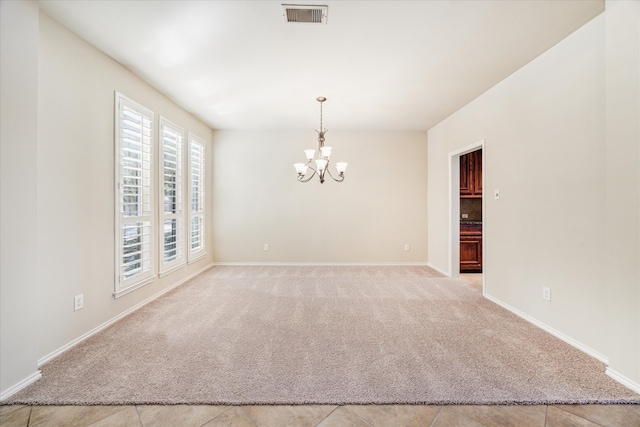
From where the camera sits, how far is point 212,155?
17.9ft

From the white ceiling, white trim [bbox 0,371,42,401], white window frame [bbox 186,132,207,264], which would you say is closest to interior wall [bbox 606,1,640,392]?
the white ceiling

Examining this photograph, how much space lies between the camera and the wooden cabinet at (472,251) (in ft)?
16.3

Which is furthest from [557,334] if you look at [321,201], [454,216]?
[321,201]

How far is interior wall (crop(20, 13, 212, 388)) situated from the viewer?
7.04ft

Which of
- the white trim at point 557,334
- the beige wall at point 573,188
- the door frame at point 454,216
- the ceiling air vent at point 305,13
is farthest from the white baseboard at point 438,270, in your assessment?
the ceiling air vent at point 305,13

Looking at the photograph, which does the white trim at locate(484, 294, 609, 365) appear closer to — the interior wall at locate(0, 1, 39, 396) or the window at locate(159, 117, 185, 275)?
the interior wall at locate(0, 1, 39, 396)

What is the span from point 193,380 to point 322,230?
12.5 ft

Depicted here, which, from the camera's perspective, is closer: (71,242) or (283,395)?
(283,395)

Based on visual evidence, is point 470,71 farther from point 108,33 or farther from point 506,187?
point 108,33

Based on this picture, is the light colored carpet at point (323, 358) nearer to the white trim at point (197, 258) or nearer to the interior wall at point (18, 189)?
the interior wall at point (18, 189)

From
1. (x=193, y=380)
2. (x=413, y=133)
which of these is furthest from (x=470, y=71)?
(x=193, y=380)

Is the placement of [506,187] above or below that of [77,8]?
below

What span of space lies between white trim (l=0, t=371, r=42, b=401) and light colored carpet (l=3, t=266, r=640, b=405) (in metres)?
0.05

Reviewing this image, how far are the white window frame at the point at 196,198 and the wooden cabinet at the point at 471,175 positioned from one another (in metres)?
4.82
